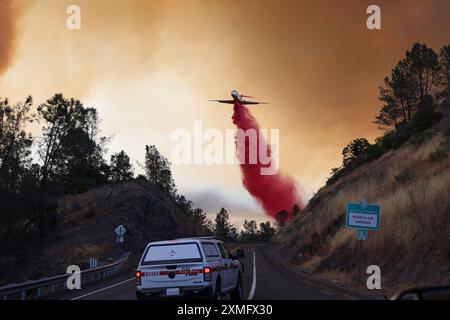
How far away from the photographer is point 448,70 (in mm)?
85688

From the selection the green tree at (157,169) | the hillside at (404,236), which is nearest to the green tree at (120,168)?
the green tree at (157,169)

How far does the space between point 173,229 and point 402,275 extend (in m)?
56.8

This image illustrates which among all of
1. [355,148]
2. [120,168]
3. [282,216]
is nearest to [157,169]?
[120,168]

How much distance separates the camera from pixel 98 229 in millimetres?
61969

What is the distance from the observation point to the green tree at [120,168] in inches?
3900

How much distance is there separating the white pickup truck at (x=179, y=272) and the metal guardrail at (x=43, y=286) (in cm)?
682

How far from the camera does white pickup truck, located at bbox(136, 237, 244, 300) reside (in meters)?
13.9

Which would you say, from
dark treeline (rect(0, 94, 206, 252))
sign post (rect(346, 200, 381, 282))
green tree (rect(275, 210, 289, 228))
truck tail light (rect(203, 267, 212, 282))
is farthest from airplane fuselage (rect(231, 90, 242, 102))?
green tree (rect(275, 210, 289, 228))

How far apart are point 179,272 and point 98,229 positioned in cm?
4994

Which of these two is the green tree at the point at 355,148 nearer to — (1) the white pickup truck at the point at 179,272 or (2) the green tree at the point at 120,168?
(2) the green tree at the point at 120,168

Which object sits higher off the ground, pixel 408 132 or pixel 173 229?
pixel 408 132

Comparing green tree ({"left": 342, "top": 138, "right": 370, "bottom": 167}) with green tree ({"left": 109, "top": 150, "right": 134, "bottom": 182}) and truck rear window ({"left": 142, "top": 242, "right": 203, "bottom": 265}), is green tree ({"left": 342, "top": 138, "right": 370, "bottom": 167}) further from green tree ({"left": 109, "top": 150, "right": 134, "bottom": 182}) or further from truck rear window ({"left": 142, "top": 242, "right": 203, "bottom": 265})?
truck rear window ({"left": 142, "top": 242, "right": 203, "bottom": 265})
